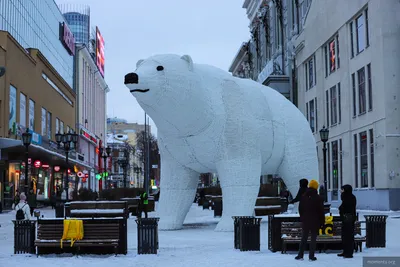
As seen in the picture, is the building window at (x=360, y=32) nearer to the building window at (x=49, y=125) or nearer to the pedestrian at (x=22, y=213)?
the pedestrian at (x=22, y=213)

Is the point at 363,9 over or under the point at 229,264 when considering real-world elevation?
over

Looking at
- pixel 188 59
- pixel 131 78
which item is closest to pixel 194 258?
pixel 131 78

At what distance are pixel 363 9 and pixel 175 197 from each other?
20711 millimetres

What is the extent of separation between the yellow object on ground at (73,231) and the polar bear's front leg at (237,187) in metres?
4.55

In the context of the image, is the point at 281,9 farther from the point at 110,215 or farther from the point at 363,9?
the point at 110,215

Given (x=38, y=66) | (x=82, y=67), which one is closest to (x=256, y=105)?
(x=38, y=66)

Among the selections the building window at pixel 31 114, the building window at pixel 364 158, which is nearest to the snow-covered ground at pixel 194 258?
the building window at pixel 364 158

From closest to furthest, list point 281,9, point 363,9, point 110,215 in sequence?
point 110,215 → point 363,9 → point 281,9

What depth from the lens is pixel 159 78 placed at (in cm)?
1347

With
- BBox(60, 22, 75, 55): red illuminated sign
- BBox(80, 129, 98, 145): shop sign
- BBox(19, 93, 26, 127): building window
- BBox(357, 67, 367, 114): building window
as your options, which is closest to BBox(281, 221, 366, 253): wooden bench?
→ BBox(357, 67, 367, 114): building window

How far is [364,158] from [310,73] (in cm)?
1264

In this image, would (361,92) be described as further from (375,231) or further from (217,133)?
(375,231)

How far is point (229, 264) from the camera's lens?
31.6 feet

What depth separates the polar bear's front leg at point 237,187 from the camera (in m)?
14.6
